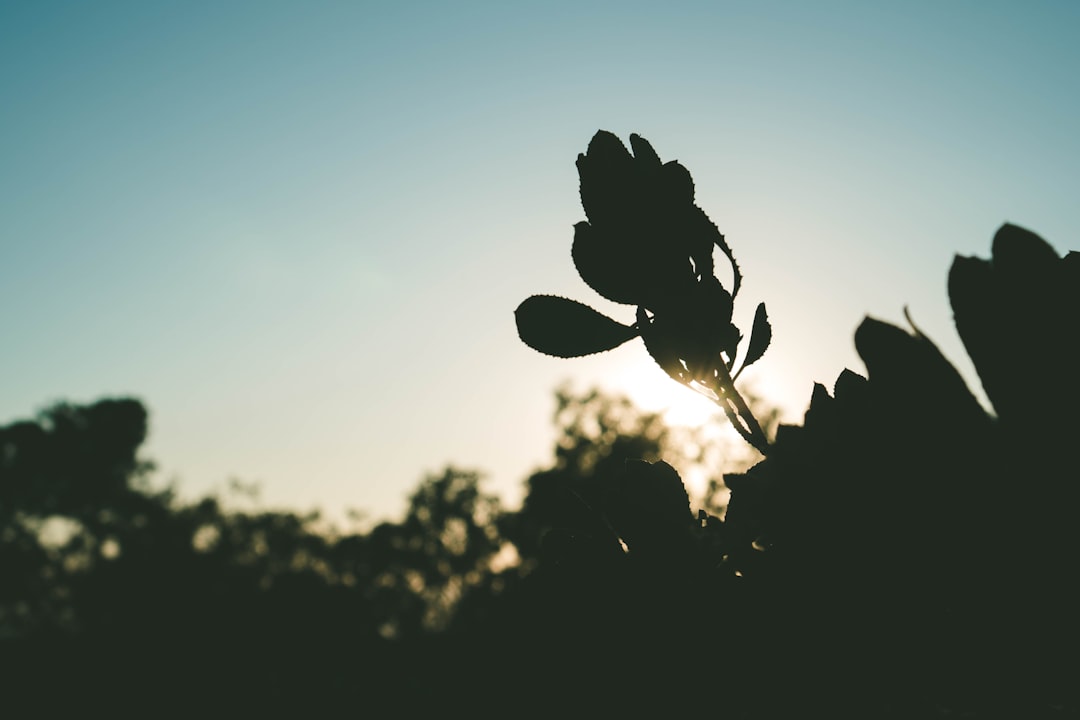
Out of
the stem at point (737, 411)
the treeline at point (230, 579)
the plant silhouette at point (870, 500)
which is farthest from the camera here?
the treeline at point (230, 579)

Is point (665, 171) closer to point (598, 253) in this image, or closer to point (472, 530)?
point (598, 253)

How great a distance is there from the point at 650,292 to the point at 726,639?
66cm

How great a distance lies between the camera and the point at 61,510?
4194 centimetres

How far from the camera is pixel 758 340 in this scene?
120cm

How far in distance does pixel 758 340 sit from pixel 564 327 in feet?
1.36

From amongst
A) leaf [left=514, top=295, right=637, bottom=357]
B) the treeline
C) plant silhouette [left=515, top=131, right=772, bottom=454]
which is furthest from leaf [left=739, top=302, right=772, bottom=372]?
the treeline

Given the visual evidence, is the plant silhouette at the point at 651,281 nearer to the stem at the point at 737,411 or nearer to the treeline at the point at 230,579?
the stem at the point at 737,411

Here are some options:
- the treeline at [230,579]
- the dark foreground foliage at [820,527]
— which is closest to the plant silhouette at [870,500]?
the dark foreground foliage at [820,527]

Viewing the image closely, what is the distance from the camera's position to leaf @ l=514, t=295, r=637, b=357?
47.0 inches

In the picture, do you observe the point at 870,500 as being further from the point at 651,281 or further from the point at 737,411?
the point at 651,281

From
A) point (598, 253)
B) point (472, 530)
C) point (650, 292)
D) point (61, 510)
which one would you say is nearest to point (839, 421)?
point (650, 292)

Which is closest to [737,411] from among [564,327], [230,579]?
[564,327]

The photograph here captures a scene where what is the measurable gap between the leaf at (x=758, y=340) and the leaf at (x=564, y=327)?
9.7 inches

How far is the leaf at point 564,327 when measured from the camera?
3.92 feet
